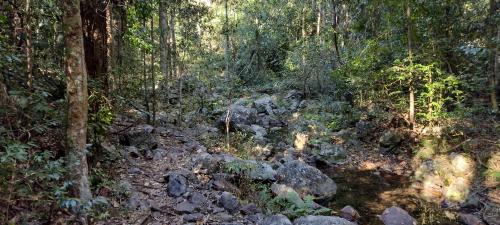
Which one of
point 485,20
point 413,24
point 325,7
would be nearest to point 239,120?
point 413,24

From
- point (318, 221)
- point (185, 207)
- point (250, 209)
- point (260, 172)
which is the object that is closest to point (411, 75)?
point (260, 172)

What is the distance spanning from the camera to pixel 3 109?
480 cm

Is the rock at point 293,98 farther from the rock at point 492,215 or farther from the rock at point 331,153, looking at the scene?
the rock at point 492,215

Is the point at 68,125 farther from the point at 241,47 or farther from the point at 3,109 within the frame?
the point at 241,47

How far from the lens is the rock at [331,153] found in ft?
40.3

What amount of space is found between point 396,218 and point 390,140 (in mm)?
5446

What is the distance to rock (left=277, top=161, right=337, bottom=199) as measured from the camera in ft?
29.0

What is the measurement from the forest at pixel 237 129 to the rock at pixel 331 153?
55mm

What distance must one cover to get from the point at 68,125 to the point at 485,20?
11080 millimetres

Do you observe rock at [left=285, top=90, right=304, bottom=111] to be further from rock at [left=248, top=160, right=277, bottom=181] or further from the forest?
rock at [left=248, top=160, right=277, bottom=181]

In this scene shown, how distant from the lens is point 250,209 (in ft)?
22.2

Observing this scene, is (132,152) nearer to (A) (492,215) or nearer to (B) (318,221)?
(B) (318,221)

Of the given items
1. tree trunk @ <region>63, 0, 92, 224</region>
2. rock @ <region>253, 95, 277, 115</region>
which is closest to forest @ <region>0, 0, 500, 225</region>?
tree trunk @ <region>63, 0, 92, 224</region>

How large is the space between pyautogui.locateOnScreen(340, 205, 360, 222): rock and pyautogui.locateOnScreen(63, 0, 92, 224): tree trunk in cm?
508
